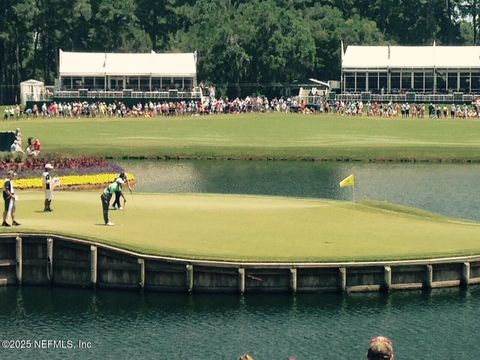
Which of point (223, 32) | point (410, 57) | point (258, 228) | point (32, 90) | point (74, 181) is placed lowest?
point (258, 228)

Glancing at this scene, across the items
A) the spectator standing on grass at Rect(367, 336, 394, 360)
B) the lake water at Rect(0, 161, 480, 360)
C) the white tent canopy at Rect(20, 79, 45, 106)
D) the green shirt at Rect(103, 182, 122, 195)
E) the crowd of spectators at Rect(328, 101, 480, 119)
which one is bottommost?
the lake water at Rect(0, 161, 480, 360)

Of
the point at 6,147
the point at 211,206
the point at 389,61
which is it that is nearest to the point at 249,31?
the point at 389,61

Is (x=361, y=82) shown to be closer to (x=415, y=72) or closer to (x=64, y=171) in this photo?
(x=415, y=72)

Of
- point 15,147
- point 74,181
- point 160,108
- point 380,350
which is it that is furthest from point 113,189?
point 160,108

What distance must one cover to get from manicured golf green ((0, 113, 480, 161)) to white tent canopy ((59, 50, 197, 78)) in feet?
62.9

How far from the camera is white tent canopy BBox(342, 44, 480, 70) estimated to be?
533ft

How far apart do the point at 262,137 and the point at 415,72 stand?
46364 millimetres

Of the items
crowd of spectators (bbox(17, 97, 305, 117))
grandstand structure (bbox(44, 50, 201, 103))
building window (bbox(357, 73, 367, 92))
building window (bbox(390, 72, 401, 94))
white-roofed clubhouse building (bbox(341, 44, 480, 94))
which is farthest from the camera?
building window (bbox(357, 73, 367, 92))

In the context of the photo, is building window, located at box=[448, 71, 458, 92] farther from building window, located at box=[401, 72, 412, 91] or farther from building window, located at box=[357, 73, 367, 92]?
building window, located at box=[357, 73, 367, 92]

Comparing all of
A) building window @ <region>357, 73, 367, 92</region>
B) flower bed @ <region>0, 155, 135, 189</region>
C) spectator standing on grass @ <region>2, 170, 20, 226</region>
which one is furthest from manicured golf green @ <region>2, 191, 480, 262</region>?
building window @ <region>357, 73, 367, 92</region>

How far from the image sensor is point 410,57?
165m

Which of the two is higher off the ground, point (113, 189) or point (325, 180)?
point (113, 189)

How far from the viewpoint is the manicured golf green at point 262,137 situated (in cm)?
10731

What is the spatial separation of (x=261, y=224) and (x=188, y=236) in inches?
192
